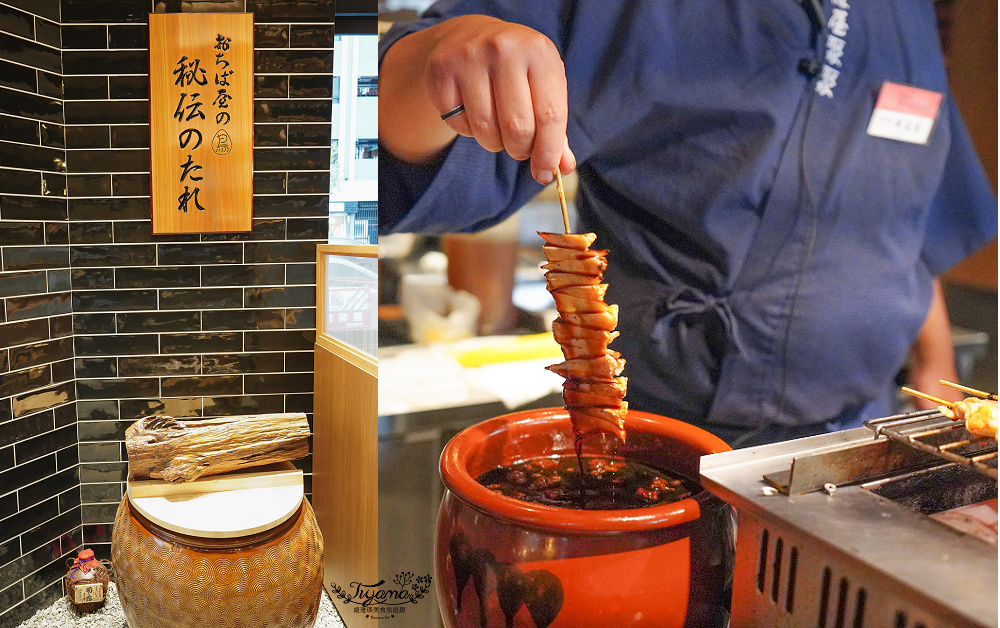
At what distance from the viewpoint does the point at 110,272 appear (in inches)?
104

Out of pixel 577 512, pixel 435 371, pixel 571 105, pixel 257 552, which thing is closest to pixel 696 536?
pixel 577 512

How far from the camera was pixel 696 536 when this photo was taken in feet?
2.71

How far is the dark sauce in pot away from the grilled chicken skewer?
0.09 metres

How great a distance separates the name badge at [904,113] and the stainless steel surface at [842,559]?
2.25ft

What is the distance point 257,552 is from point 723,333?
152 centimetres

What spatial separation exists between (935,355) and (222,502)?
1971 millimetres

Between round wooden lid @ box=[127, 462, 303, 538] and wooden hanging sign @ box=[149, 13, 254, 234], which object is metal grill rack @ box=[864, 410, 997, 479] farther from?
wooden hanging sign @ box=[149, 13, 254, 234]

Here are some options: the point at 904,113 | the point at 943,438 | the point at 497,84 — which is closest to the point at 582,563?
the point at 943,438

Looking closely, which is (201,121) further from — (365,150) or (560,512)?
(560,512)

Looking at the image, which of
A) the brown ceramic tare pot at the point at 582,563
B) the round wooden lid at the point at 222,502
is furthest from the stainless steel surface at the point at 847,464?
the round wooden lid at the point at 222,502

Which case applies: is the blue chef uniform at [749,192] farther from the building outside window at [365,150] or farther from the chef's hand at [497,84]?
the building outside window at [365,150]

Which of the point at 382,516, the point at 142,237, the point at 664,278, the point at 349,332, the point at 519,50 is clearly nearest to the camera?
the point at 519,50

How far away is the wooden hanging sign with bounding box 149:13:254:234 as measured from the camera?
8.18ft

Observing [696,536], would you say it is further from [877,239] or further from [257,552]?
[257,552]
